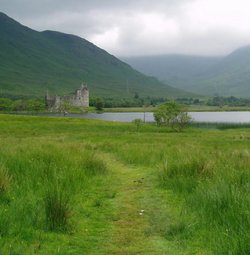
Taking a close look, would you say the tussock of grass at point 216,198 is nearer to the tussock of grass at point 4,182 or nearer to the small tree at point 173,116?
the tussock of grass at point 4,182

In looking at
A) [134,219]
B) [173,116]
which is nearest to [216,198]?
[134,219]

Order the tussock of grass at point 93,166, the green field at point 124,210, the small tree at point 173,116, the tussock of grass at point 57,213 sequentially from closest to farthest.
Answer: the green field at point 124,210
the tussock of grass at point 57,213
the tussock of grass at point 93,166
the small tree at point 173,116

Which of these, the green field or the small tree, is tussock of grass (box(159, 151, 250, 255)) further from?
the small tree

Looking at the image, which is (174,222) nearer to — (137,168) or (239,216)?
(239,216)

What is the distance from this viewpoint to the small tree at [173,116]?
270ft

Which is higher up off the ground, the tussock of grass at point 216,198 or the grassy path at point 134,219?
the tussock of grass at point 216,198

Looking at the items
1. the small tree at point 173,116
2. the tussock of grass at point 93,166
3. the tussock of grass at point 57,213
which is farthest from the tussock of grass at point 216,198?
the small tree at point 173,116

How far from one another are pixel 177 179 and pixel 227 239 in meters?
5.92

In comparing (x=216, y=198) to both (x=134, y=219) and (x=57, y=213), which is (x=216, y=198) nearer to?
(x=134, y=219)

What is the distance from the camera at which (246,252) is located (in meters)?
6.33

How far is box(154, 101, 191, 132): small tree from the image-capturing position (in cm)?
8238

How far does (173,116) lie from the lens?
87.4 m

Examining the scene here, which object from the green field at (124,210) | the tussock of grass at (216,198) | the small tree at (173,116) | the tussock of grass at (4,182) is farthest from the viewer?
the small tree at (173,116)

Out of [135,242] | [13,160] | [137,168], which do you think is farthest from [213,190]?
[137,168]
